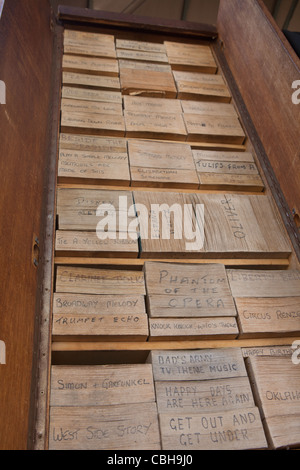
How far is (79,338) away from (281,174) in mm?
1508

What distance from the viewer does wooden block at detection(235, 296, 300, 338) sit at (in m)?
1.74

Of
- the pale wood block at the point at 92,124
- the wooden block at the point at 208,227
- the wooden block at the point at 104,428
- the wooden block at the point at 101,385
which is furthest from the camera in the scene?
the pale wood block at the point at 92,124

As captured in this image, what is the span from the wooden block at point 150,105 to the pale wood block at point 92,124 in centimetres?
20

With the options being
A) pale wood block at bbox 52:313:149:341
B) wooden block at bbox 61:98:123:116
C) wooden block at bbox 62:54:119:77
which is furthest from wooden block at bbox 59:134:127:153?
pale wood block at bbox 52:313:149:341

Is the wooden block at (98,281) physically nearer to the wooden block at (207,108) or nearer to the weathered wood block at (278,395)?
the weathered wood block at (278,395)

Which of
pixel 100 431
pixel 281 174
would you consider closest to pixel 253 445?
pixel 100 431

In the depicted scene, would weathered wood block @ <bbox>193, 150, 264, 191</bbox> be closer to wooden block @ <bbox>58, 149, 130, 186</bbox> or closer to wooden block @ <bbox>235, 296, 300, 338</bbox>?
wooden block @ <bbox>58, 149, 130, 186</bbox>

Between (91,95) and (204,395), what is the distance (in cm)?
218

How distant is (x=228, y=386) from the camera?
5.14ft

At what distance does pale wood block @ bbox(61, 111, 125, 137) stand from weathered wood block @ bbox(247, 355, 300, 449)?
1.67m

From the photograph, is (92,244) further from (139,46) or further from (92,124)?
(139,46)

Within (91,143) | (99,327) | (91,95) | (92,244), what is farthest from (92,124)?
(99,327)

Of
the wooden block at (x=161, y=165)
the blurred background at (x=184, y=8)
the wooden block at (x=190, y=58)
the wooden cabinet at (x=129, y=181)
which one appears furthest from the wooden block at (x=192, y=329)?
the blurred background at (x=184, y=8)

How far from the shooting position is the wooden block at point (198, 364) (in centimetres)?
159
